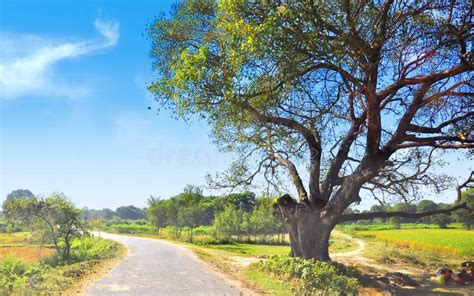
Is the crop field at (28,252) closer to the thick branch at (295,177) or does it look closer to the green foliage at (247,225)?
the thick branch at (295,177)

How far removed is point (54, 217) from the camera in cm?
2848

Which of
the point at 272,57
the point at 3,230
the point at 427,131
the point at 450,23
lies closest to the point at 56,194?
the point at 272,57

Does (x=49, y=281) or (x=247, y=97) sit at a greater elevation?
(x=247, y=97)

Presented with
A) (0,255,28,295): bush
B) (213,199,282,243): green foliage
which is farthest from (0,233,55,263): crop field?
(213,199,282,243): green foliage

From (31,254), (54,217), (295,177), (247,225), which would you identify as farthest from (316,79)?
(247,225)

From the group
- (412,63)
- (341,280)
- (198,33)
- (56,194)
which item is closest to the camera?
(341,280)

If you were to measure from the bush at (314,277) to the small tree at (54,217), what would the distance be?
16201mm

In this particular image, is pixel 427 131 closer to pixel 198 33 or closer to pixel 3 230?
pixel 198 33

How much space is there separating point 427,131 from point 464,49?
4.33 meters

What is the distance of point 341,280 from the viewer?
45.4 feet

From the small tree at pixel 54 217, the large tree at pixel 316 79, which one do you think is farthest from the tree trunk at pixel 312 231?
the small tree at pixel 54 217

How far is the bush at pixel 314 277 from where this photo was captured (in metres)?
13.0

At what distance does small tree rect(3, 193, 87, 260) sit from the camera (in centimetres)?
2820

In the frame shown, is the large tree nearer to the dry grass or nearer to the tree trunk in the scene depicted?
the tree trunk
